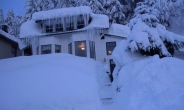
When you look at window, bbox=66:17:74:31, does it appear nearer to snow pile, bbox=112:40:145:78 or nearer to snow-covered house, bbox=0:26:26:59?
snow-covered house, bbox=0:26:26:59

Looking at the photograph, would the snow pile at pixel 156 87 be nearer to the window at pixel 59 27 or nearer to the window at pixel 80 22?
the window at pixel 80 22

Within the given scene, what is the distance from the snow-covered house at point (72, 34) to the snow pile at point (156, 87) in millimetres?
7906

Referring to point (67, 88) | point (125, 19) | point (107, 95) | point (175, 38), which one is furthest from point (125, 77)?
point (125, 19)

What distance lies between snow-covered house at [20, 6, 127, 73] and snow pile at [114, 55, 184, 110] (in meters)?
7.91

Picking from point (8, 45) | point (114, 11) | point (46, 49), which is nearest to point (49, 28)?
point (46, 49)

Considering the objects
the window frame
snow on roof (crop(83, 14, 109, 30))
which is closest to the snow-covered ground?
snow on roof (crop(83, 14, 109, 30))

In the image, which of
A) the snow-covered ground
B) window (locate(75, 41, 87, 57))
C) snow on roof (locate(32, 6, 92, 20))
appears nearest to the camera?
the snow-covered ground

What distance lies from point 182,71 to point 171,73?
35cm

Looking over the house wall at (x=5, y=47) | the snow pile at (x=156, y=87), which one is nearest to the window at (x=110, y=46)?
the snow pile at (x=156, y=87)

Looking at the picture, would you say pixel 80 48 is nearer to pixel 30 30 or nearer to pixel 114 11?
pixel 30 30

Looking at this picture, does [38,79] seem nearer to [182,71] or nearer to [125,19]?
[182,71]

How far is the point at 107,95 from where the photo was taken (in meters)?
7.75

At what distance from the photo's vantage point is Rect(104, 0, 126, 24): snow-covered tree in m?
22.6

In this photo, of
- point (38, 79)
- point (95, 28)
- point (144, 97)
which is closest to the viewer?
point (144, 97)
